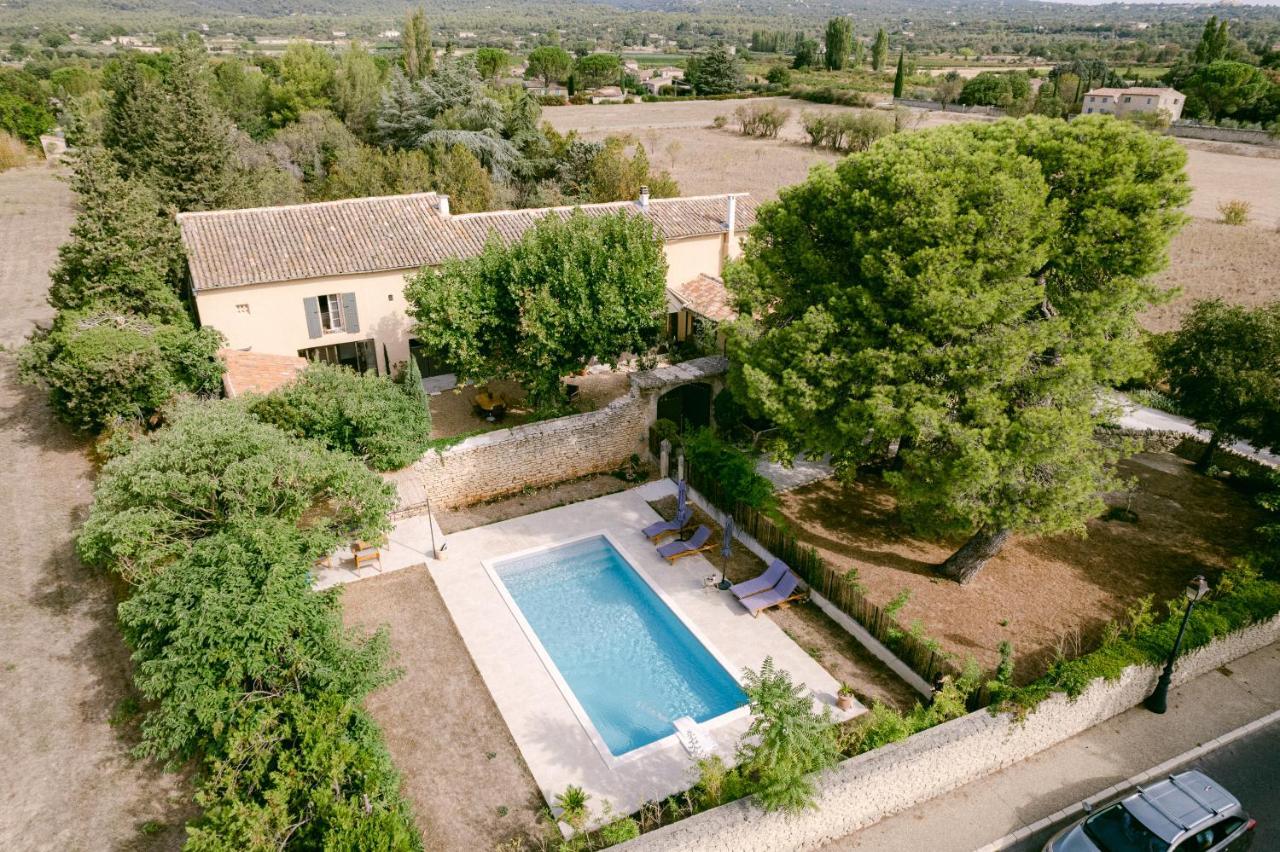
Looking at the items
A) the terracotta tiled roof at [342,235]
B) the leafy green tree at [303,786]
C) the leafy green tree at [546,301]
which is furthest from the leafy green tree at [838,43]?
the leafy green tree at [303,786]

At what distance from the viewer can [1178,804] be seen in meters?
12.2

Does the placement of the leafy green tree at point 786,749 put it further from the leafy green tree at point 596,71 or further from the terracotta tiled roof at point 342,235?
the leafy green tree at point 596,71

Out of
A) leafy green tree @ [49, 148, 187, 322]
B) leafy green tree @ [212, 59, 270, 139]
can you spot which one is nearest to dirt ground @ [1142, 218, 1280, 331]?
leafy green tree @ [49, 148, 187, 322]

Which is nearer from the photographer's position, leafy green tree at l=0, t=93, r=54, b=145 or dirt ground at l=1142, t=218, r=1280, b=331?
dirt ground at l=1142, t=218, r=1280, b=331

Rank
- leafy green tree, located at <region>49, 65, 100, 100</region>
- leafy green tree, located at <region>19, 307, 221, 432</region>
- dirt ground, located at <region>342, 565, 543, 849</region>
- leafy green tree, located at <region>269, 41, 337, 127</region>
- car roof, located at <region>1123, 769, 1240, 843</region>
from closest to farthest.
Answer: car roof, located at <region>1123, 769, 1240, 843</region>, dirt ground, located at <region>342, 565, 543, 849</region>, leafy green tree, located at <region>19, 307, 221, 432</region>, leafy green tree, located at <region>269, 41, 337, 127</region>, leafy green tree, located at <region>49, 65, 100, 100</region>

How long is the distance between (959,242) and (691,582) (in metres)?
9.99

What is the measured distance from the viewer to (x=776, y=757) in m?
11.6

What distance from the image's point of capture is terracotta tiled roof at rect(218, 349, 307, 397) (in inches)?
902

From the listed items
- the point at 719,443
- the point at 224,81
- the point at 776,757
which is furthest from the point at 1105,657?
the point at 224,81

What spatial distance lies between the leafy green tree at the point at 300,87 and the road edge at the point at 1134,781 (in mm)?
64840

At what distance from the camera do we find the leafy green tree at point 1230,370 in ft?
66.0

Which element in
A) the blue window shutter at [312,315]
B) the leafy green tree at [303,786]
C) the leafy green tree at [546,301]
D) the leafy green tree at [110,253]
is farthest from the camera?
the blue window shutter at [312,315]

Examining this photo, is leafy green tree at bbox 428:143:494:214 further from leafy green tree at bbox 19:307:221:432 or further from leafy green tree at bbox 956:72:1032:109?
leafy green tree at bbox 956:72:1032:109

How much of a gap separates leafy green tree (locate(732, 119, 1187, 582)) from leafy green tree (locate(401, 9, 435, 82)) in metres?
54.2
